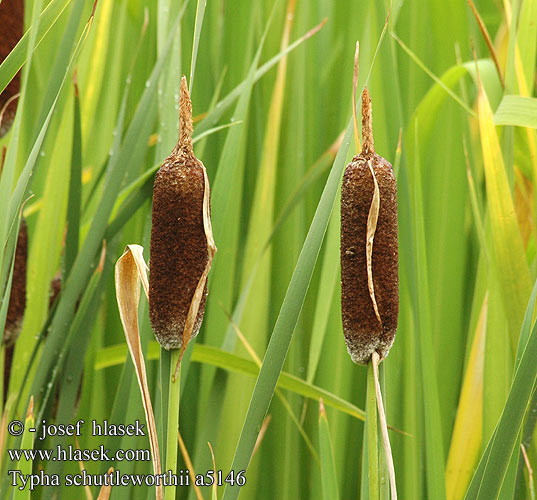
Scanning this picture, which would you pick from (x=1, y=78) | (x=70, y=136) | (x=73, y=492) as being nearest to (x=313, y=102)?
(x=70, y=136)

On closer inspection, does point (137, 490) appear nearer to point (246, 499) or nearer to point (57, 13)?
point (246, 499)

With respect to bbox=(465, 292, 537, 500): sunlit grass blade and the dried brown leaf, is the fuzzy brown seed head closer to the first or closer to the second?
the dried brown leaf

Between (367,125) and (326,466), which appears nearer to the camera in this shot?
(367,125)

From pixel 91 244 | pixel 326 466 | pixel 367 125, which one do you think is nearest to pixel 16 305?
pixel 91 244

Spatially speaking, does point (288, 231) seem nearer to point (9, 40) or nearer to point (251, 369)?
point (251, 369)

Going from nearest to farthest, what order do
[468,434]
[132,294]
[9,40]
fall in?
[132,294]
[9,40]
[468,434]

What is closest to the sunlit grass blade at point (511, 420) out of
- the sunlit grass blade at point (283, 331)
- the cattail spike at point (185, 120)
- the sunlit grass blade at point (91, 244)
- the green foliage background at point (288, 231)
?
the green foliage background at point (288, 231)

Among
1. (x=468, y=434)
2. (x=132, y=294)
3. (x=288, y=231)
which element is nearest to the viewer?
(x=132, y=294)

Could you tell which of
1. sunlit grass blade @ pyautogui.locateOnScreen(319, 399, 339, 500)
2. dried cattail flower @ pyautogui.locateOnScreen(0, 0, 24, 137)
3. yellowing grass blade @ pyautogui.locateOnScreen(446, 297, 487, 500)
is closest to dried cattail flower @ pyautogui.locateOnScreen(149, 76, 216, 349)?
sunlit grass blade @ pyautogui.locateOnScreen(319, 399, 339, 500)
